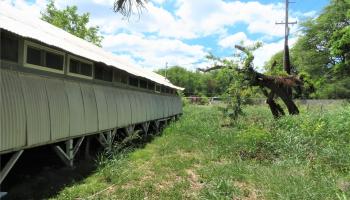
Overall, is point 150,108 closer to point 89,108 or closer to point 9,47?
point 89,108

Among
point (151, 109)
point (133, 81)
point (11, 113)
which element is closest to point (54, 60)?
point (11, 113)

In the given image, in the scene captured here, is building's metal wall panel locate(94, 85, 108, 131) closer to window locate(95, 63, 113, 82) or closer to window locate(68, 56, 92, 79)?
window locate(95, 63, 113, 82)

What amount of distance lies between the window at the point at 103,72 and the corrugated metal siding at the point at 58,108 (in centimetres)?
301

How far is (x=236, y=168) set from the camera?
36.6ft

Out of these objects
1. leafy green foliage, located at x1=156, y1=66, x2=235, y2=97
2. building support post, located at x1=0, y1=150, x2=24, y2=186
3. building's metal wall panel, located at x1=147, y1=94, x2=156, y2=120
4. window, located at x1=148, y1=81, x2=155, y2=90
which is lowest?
building support post, located at x1=0, y1=150, x2=24, y2=186

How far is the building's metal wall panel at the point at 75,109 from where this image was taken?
1029cm

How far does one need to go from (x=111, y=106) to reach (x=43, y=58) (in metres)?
4.62

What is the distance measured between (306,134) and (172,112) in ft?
46.9

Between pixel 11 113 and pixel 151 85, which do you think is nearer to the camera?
pixel 11 113

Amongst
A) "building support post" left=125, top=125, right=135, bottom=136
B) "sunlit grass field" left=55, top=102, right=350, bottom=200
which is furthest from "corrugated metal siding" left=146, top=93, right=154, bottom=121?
"sunlit grass field" left=55, top=102, right=350, bottom=200

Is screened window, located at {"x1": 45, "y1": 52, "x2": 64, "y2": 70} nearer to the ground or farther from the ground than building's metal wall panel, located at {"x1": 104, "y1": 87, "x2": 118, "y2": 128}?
farther from the ground

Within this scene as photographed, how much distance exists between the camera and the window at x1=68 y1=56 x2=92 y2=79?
35.9 ft

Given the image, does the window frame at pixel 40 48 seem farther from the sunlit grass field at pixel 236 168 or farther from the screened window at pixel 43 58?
the sunlit grass field at pixel 236 168

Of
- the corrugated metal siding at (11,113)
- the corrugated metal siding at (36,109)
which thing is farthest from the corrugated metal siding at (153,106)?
the corrugated metal siding at (11,113)
